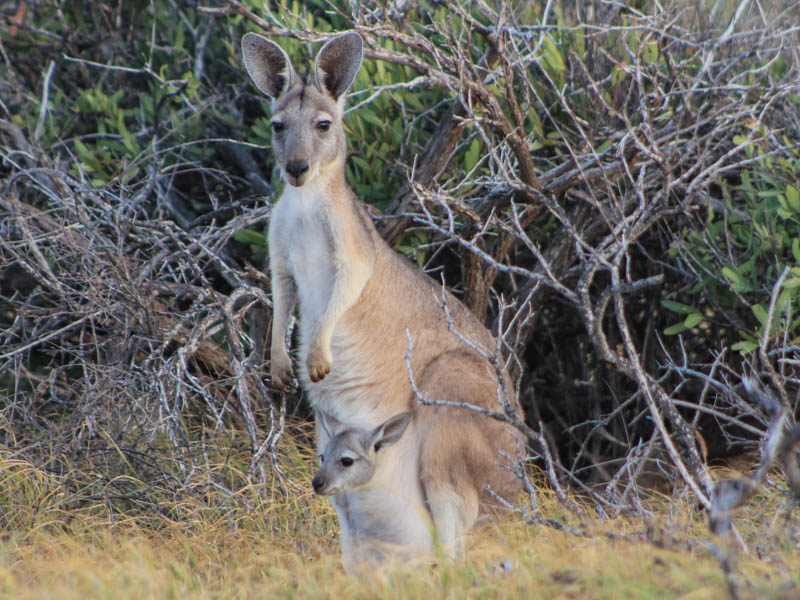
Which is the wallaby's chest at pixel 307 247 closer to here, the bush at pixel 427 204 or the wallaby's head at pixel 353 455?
the bush at pixel 427 204

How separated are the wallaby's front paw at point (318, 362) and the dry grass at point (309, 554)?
26.1 inches

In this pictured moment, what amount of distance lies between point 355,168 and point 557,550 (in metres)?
2.68

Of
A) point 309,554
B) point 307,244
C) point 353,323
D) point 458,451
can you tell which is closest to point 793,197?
point 458,451

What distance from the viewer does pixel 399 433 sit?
146 inches

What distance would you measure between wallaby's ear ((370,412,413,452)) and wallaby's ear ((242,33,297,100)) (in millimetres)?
1560

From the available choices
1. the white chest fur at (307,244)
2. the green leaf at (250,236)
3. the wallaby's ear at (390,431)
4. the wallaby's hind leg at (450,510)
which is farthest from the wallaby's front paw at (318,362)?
the green leaf at (250,236)

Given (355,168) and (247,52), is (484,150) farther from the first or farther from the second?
(247,52)

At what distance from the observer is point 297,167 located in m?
3.74

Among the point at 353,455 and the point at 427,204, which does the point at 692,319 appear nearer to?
the point at 427,204

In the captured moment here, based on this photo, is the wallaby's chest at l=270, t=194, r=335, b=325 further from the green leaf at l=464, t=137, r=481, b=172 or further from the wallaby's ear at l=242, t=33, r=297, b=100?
the green leaf at l=464, t=137, r=481, b=172

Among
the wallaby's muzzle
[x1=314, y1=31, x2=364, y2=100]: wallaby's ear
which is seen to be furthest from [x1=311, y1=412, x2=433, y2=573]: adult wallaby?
[x1=314, y1=31, x2=364, y2=100]: wallaby's ear

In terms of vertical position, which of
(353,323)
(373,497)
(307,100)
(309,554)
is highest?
(307,100)

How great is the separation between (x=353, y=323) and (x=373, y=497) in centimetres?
77

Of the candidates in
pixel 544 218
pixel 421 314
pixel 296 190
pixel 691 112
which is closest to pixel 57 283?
pixel 296 190
